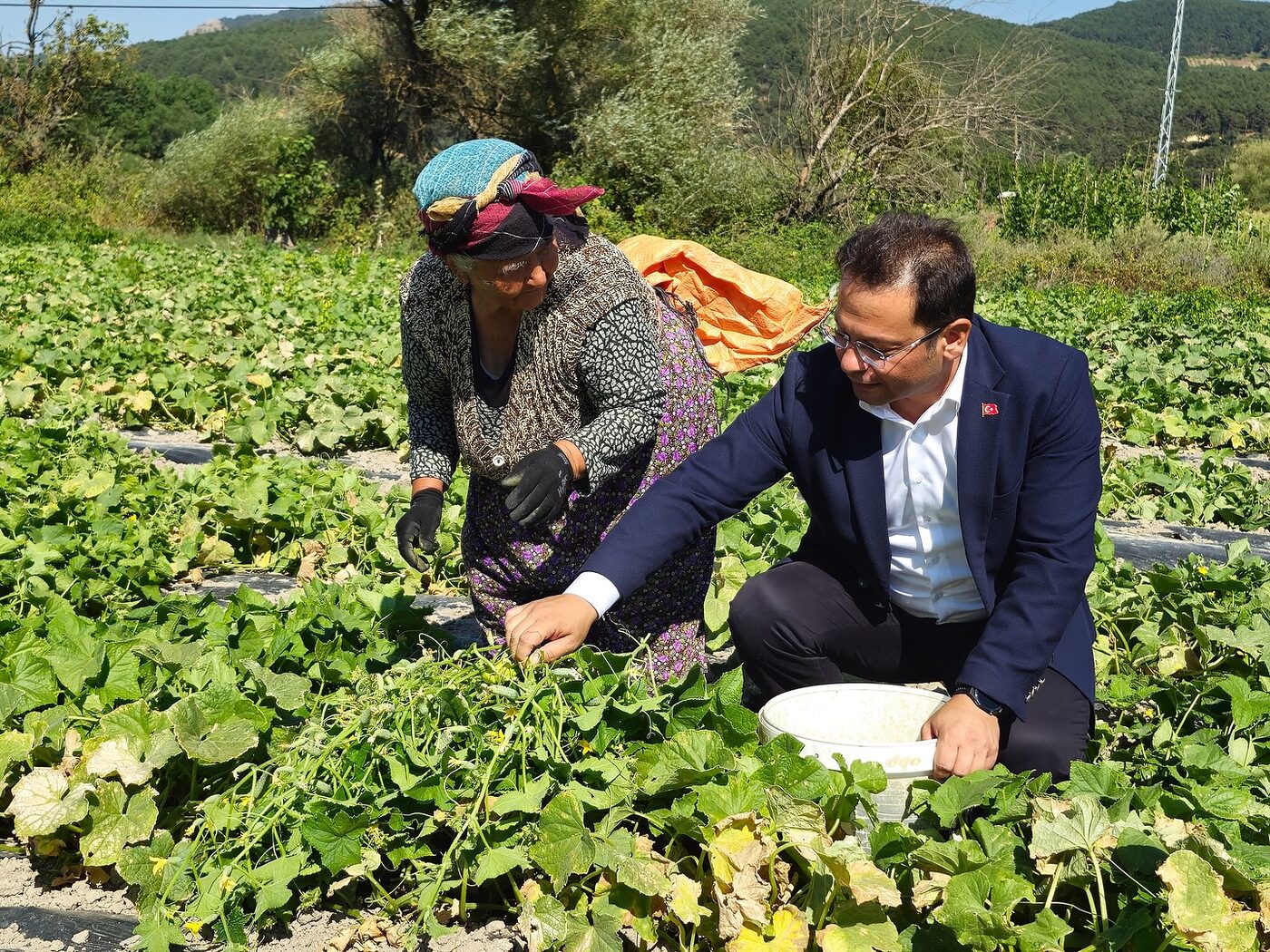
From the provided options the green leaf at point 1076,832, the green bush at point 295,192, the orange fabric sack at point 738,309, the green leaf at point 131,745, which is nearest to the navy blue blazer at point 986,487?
the green leaf at point 1076,832

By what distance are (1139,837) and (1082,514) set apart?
2.45ft

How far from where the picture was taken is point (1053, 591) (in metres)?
2.23

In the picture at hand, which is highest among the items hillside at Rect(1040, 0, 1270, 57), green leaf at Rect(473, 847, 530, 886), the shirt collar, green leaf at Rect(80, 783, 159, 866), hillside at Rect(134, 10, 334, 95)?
hillside at Rect(134, 10, 334, 95)

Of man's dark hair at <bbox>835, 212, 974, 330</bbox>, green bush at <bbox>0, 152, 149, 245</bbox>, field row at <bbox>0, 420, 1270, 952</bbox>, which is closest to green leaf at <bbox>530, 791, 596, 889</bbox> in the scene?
field row at <bbox>0, 420, 1270, 952</bbox>

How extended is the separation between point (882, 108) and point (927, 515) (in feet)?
72.9

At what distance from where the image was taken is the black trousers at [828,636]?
102 inches

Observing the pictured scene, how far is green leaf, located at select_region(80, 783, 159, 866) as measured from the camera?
2012 millimetres

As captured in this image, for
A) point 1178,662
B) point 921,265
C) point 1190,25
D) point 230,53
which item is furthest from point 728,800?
point 1190,25

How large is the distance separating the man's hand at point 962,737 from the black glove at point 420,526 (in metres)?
1.14

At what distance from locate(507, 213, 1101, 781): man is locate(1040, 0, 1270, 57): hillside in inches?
4671

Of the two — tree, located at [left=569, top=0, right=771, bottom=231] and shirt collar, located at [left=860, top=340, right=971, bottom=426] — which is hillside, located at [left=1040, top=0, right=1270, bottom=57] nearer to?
tree, located at [left=569, top=0, right=771, bottom=231]

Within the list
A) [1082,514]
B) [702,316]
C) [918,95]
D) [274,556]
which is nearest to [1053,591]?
[1082,514]

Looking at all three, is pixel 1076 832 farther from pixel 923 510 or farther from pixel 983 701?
pixel 923 510

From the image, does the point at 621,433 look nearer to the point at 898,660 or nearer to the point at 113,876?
the point at 898,660
